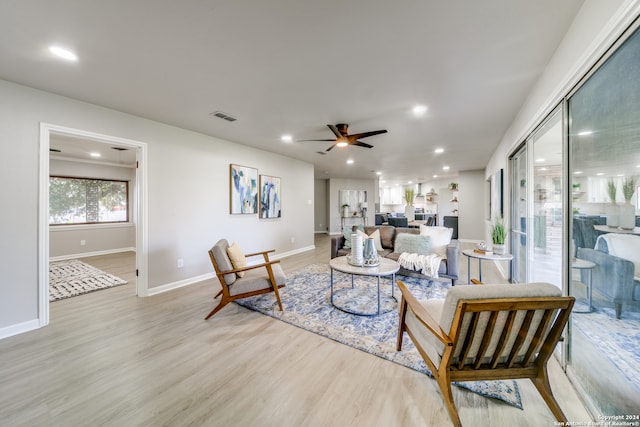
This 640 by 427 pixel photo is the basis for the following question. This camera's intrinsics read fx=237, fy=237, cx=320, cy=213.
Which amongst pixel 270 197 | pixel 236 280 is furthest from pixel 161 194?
pixel 270 197

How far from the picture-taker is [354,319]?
264 cm

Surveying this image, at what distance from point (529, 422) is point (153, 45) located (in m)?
3.61

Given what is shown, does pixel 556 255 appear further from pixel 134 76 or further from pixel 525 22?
pixel 134 76

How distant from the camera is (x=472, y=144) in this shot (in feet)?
15.9

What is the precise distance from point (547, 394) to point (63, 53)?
4203mm

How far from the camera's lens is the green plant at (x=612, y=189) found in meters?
1.28

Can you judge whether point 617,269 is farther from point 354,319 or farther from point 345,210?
point 345,210

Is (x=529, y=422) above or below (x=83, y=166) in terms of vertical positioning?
below

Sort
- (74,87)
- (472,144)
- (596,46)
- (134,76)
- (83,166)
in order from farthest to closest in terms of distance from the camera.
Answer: (83,166), (472,144), (74,87), (134,76), (596,46)

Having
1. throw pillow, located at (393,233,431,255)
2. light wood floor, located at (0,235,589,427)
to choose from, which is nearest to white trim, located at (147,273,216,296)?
light wood floor, located at (0,235,589,427)

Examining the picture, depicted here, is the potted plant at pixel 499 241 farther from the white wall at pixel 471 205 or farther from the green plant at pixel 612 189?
the white wall at pixel 471 205

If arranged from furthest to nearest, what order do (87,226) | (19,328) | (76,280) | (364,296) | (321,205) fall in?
1. (321,205)
2. (87,226)
3. (76,280)
4. (364,296)
5. (19,328)

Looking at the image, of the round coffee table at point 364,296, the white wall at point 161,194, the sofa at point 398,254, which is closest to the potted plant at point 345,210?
the white wall at point 161,194

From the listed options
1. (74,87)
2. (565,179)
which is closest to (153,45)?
(74,87)
